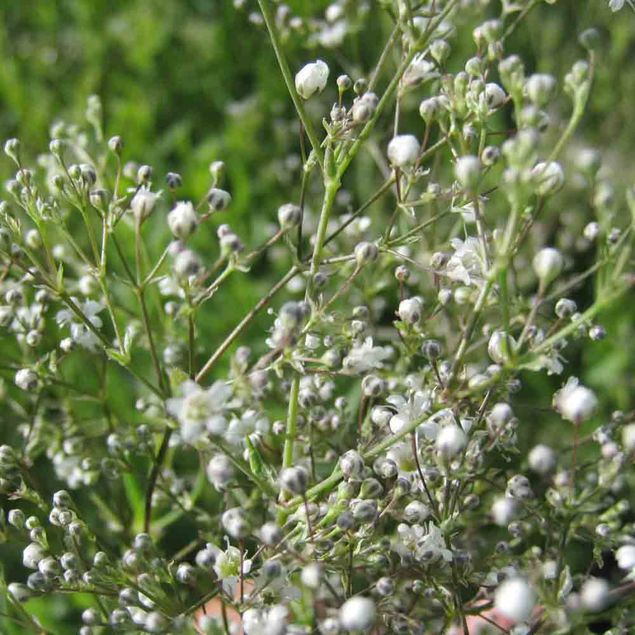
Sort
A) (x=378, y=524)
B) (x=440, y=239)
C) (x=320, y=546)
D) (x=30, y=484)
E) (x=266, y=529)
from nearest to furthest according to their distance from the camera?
(x=266, y=529) < (x=320, y=546) < (x=378, y=524) < (x=30, y=484) < (x=440, y=239)

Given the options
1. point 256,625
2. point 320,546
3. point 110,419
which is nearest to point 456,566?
point 320,546

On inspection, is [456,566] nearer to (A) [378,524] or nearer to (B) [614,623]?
(A) [378,524]

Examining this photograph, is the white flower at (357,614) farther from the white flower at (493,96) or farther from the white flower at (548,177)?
the white flower at (493,96)

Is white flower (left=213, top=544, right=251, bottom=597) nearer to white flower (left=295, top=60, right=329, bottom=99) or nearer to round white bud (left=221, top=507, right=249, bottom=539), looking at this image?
round white bud (left=221, top=507, right=249, bottom=539)

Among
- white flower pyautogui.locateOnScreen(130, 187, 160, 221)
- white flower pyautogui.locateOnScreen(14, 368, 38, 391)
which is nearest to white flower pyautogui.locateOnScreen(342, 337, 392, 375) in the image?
white flower pyautogui.locateOnScreen(130, 187, 160, 221)

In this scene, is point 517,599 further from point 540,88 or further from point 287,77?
point 287,77

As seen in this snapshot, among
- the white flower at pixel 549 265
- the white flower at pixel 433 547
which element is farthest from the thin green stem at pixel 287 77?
the white flower at pixel 433 547

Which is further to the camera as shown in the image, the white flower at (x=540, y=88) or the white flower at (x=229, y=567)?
the white flower at (x=229, y=567)

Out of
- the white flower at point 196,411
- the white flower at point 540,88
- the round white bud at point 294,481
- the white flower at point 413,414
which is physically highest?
the white flower at point 540,88
